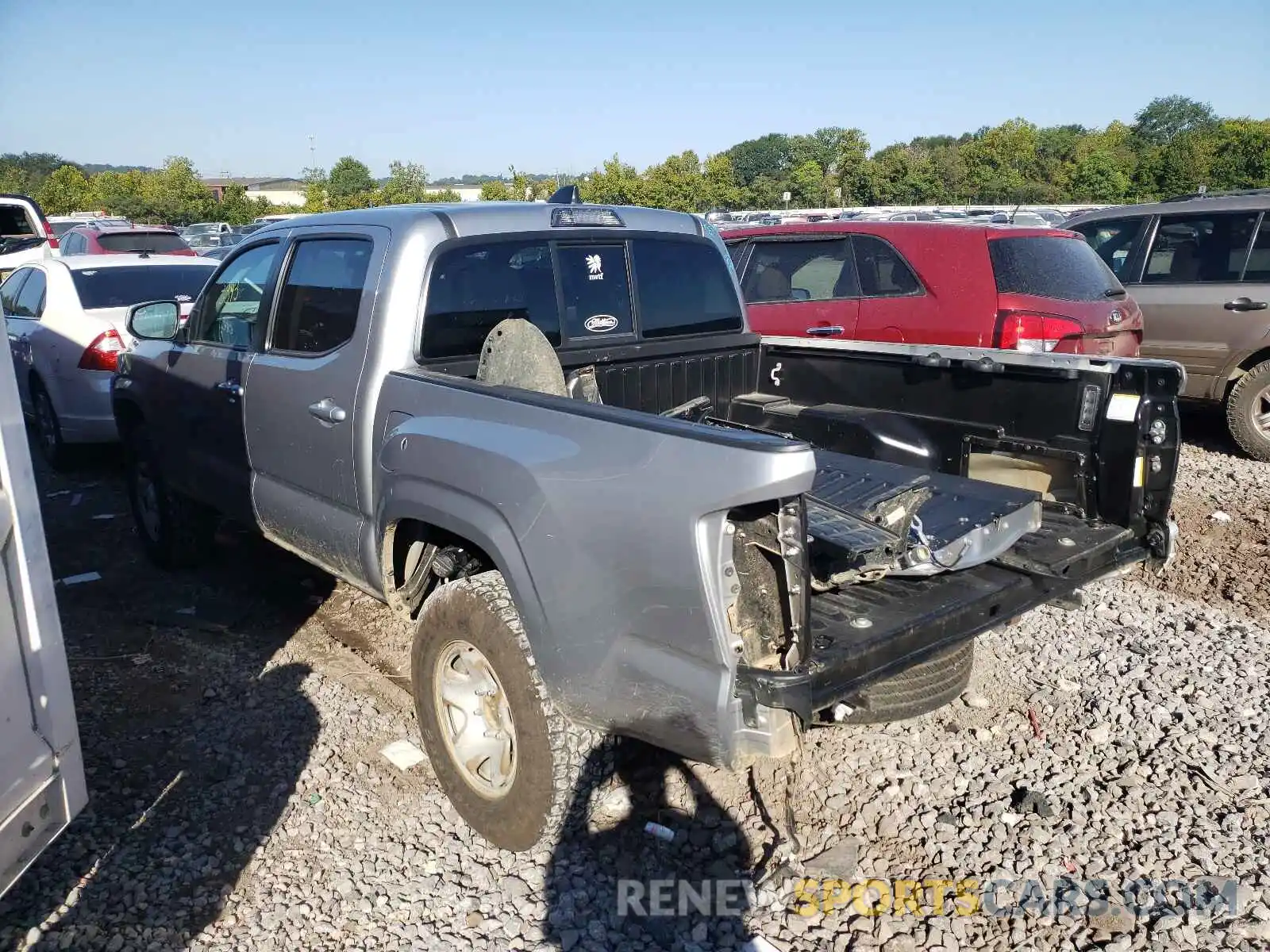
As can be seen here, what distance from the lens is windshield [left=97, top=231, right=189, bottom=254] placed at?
15.7 m

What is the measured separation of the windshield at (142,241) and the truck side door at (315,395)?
1332cm

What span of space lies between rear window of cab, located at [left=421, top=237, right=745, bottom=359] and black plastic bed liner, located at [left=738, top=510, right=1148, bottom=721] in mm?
1648

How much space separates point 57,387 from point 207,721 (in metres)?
4.78

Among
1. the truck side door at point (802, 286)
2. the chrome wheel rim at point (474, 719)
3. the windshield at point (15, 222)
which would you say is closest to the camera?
the chrome wheel rim at point (474, 719)

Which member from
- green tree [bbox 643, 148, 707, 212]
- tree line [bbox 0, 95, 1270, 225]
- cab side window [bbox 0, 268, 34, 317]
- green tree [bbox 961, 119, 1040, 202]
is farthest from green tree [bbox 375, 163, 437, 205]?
cab side window [bbox 0, 268, 34, 317]

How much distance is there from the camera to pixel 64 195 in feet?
163

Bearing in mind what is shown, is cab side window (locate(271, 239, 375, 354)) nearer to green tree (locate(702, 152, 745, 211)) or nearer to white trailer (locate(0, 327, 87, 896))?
white trailer (locate(0, 327, 87, 896))

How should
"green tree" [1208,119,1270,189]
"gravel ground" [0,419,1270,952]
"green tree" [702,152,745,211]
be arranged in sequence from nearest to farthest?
"gravel ground" [0,419,1270,952]
"green tree" [1208,119,1270,189]
"green tree" [702,152,745,211]

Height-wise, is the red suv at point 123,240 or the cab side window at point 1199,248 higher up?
the cab side window at point 1199,248

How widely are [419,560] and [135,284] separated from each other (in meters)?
5.86

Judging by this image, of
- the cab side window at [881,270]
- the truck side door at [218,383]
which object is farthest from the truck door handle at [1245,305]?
the truck side door at [218,383]

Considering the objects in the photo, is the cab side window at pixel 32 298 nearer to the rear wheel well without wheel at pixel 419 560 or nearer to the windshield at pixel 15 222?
the rear wheel well without wheel at pixel 419 560

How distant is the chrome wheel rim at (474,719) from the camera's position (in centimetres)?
307

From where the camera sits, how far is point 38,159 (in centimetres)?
8719
